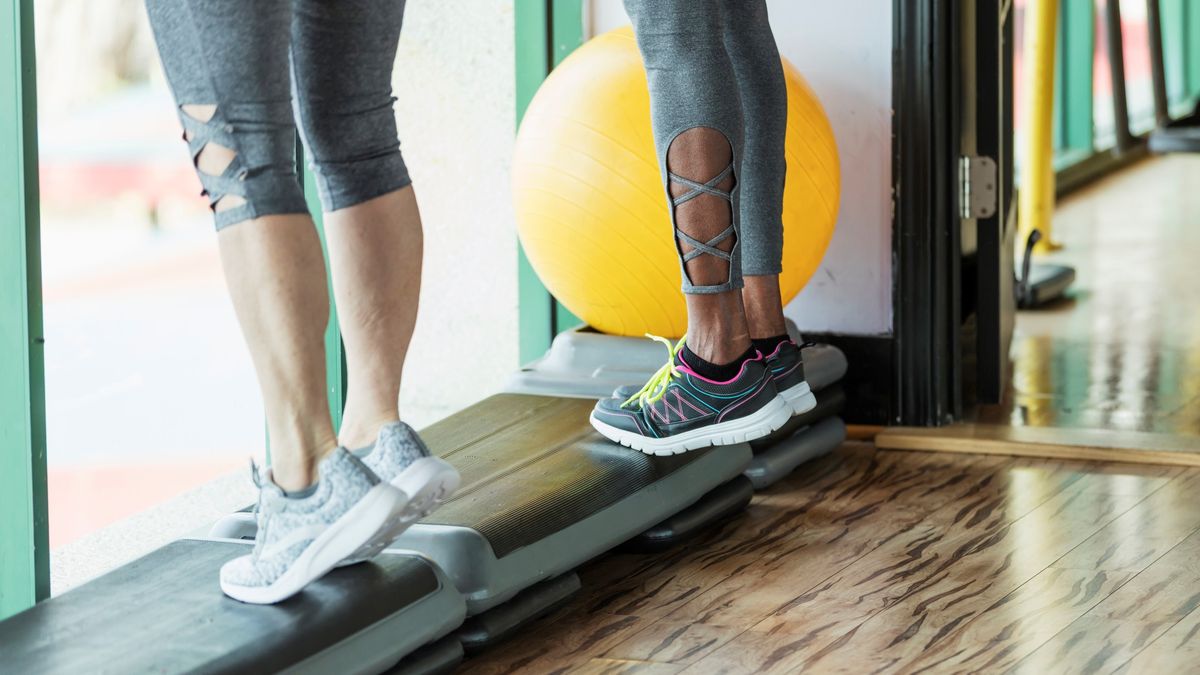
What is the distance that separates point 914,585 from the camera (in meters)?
1.83

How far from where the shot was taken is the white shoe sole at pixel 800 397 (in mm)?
2021

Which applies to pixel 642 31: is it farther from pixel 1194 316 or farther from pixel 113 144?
pixel 113 144

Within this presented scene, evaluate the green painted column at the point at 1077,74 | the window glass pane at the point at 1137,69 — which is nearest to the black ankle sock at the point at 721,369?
the green painted column at the point at 1077,74

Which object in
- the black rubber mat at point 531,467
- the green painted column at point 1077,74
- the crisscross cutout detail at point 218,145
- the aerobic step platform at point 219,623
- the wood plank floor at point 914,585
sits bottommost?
the wood plank floor at point 914,585

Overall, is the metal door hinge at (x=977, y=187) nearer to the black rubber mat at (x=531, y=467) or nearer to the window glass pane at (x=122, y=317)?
the black rubber mat at (x=531, y=467)

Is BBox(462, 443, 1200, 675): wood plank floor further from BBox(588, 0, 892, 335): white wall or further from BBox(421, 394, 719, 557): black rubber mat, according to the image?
BBox(588, 0, 892, 335): white wall

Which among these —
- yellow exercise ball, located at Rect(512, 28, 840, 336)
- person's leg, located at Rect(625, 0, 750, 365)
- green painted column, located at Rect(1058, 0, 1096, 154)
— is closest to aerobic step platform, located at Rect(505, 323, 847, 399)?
yellow exercise ball, located at Rect(512, 28, 840, 336)

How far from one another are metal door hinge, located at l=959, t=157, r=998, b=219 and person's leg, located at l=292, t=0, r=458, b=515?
143cm

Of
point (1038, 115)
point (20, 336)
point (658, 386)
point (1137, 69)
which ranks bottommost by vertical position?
point (658, 386)

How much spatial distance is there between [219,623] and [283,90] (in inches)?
19.7

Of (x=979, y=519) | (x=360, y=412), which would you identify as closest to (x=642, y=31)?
(x=360, y=412)

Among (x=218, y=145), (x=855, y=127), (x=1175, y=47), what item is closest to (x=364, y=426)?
(x=218, y=145)

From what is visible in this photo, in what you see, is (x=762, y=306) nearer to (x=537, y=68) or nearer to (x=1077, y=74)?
(x=537, y=68)

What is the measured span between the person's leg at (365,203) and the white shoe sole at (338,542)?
0.06 meters
